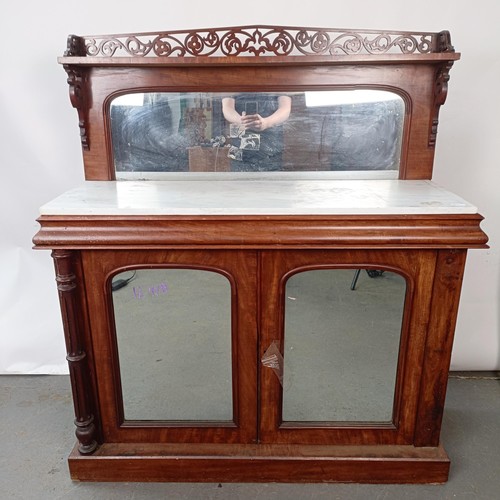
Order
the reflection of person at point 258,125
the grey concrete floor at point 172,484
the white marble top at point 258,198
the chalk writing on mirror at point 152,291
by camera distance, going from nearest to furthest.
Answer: the white marble top at point 258,198 < the chalk writing on mirror at point 152,291 < the grey concrete floor at point 172,484 < the reflection of person at point 258,125

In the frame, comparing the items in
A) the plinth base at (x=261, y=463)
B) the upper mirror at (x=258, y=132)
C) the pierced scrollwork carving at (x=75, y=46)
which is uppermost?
the pierced scrollwork carving at (x=75, y=46)

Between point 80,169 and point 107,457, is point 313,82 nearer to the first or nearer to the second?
point 80,169

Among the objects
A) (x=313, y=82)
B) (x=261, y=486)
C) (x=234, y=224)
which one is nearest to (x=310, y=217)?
(x=234, y=224)

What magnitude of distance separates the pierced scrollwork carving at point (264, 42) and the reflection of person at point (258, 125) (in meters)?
0.16

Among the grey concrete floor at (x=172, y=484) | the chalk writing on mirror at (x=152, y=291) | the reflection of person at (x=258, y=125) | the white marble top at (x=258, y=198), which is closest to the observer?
the white marble top at (x=258, y=198)

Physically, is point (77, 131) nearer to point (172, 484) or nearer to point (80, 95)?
point (80, 95)

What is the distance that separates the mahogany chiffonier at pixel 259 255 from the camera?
129cm

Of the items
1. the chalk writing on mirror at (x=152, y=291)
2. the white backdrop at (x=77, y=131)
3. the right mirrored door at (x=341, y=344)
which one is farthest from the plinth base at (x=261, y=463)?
the white backdrop at (x=77, y=131)

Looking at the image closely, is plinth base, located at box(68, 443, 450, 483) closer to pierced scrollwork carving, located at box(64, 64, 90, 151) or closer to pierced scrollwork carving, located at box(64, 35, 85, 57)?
pierced scrollwork carving, located at box(64, 64, 90, 151)

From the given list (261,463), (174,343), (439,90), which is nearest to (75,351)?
(174,343)

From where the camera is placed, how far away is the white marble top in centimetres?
128

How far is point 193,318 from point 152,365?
0.76 ft

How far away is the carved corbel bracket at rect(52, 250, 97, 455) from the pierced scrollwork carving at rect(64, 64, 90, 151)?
0.58 meters

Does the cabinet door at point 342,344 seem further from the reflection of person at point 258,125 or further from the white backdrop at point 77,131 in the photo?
the white backdrop at point 77,131
